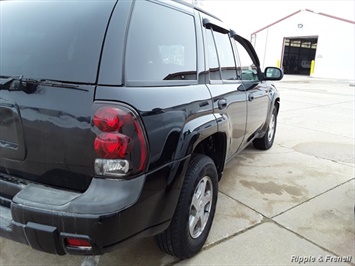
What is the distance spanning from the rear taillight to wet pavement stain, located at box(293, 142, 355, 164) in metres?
4.37

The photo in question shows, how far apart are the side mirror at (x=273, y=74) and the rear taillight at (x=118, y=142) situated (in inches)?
123

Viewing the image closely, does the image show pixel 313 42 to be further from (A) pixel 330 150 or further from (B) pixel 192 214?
(B) pixel 192 214

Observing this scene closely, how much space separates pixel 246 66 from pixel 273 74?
0.58 m

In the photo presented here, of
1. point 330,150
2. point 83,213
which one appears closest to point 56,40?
A: point 83,213

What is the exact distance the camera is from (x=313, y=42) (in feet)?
131

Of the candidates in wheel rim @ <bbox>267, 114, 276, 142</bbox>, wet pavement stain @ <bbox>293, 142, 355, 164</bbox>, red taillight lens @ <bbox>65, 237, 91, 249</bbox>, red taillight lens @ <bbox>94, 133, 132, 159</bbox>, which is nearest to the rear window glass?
red taillight lens @ <bbox>94, 133, 132, 159</bbox>

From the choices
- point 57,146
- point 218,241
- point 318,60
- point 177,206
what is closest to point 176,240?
point 177,206

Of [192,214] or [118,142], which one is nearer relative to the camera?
[118,142]

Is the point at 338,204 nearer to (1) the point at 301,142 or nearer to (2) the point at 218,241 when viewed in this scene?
(2) the point at 218,241

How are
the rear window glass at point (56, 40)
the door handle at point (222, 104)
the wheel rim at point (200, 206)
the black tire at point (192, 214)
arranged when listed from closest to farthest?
the rear window glass at point (56, 40), the black tire at point (192, 214), the wheel rim at point (200, 206), the door handle at point (222, 104)

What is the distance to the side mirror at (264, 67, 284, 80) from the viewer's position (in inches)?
175

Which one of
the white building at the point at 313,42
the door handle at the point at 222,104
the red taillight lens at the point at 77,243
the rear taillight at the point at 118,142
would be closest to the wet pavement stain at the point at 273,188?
the door handle at the point at 222,104

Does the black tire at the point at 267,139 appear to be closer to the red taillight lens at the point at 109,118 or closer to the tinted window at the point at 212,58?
the tinted window at the point at 212,58

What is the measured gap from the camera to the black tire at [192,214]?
7.36 ft
